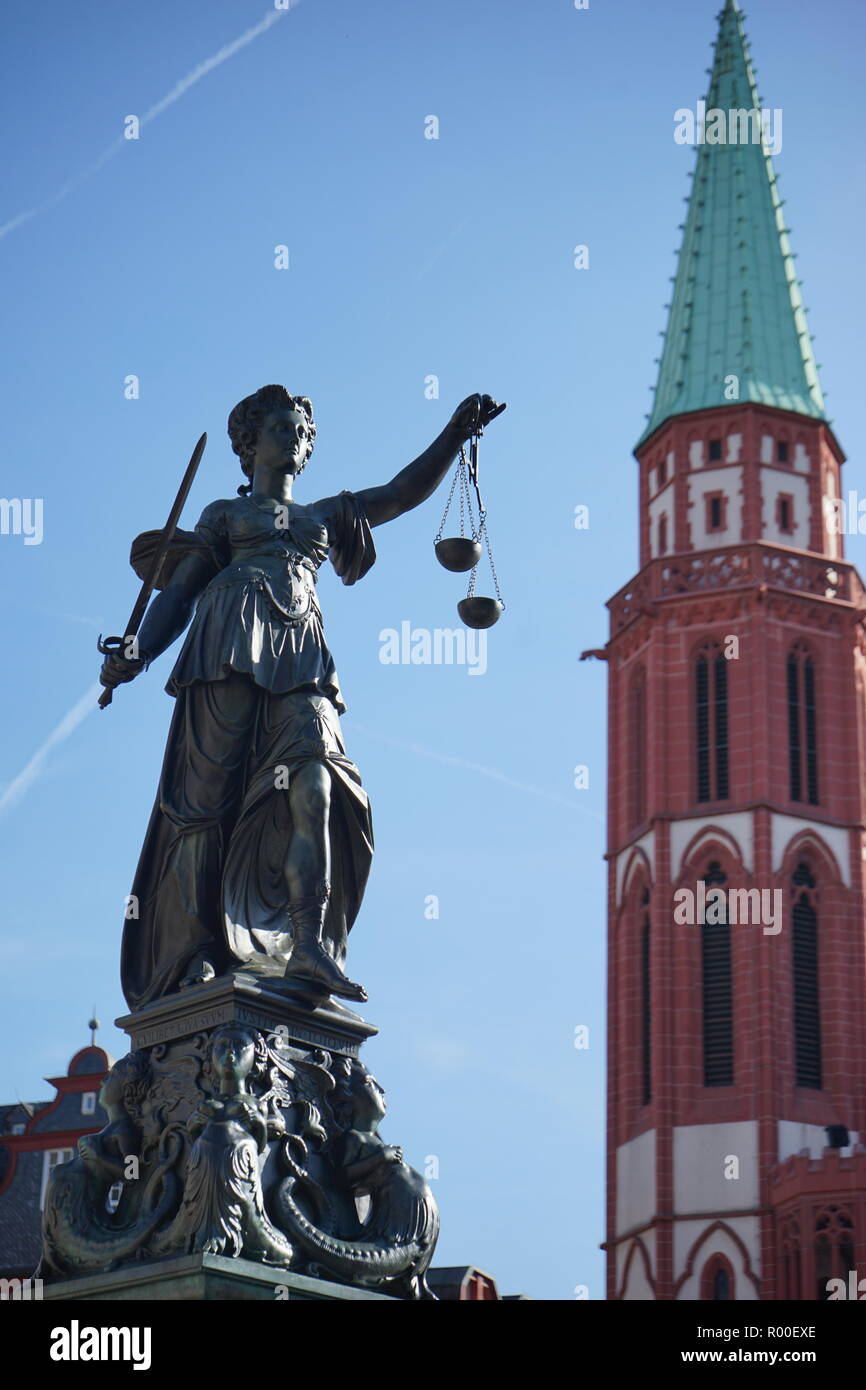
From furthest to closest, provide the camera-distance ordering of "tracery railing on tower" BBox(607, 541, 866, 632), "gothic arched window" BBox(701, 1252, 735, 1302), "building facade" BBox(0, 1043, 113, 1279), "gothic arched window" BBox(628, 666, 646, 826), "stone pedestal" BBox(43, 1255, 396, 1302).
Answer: "gothic arched window" BBox(628, 666, 646, 826) < "tracery railing on tower" BBox(607, 541, 866, 632) < "gothic arched window" BBox(701, 1252, 735, 1302) < "building facade" BBox(0, 1043, 113, 1279) < "stone pedestal" BBox(43, 1255, 396, 1302)

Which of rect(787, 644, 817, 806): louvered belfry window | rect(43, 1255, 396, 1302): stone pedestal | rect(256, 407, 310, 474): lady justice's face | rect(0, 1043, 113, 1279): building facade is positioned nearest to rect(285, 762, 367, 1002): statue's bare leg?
rect(43, 1255, 396, 1302): stone pedestal

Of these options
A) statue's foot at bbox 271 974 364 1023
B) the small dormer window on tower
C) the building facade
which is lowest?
statue's foot at bbox 271 974 364 1023

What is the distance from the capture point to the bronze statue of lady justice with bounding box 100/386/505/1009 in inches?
317

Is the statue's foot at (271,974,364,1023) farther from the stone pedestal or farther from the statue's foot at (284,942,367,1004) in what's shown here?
the stone pedestal

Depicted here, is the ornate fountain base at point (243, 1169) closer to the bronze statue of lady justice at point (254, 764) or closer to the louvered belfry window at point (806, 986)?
the bronze statue of lady justice at point (254, 764)

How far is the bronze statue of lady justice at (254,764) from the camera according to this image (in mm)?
8047

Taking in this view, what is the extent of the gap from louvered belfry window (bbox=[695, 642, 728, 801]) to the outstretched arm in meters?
51.4

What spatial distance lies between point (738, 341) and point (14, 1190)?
3511 cm

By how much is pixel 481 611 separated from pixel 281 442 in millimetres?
1097

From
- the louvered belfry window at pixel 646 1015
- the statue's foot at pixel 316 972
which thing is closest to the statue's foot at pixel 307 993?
the statue's foot at pixel 316 972

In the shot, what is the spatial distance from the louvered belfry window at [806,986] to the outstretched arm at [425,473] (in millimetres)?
49485

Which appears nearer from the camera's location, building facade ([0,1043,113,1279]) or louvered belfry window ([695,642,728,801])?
building facade ([0,1043,113,1279])

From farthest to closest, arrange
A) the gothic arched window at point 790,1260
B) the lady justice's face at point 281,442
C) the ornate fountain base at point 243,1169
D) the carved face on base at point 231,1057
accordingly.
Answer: the gothic arched window at point 790,1260 < the lady justice's face at point 281,442 < the carved face on base at point 231,1057 < the ornate fountain base at point 243,1169
